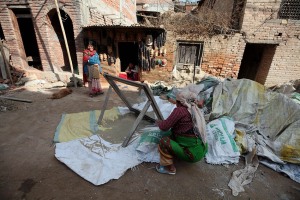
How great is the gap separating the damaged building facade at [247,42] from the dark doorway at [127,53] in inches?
141

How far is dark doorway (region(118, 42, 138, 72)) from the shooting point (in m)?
10.6

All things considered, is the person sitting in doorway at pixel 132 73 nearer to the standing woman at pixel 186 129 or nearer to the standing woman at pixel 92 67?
the standing woman at pixel 92 67

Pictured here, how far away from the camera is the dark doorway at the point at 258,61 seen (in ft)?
24.4

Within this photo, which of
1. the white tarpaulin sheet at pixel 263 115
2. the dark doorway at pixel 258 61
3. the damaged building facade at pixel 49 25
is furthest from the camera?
the dark doorway at pixel 258 61

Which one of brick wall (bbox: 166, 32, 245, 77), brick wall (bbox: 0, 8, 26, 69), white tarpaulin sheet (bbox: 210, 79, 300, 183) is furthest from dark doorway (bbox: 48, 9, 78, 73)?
white tarpaulin sheet (bbox: 210, 79, 300, 183)

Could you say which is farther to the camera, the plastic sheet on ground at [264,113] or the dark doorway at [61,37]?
the dark doorway at [61,37]

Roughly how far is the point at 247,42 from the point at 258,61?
203 cm

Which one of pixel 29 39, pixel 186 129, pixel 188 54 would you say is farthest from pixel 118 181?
pixel 29 39

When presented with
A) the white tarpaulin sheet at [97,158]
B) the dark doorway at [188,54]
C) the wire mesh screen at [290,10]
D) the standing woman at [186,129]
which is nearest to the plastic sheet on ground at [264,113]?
the standing woman at [186,129]

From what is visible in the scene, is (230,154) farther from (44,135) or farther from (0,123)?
(0,123)

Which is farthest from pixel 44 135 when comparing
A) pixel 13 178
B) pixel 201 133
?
pixel 201 133

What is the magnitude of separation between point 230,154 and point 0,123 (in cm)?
495

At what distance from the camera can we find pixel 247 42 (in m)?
7.07

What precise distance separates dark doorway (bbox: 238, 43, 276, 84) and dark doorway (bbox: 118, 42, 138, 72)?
6.66 meters
